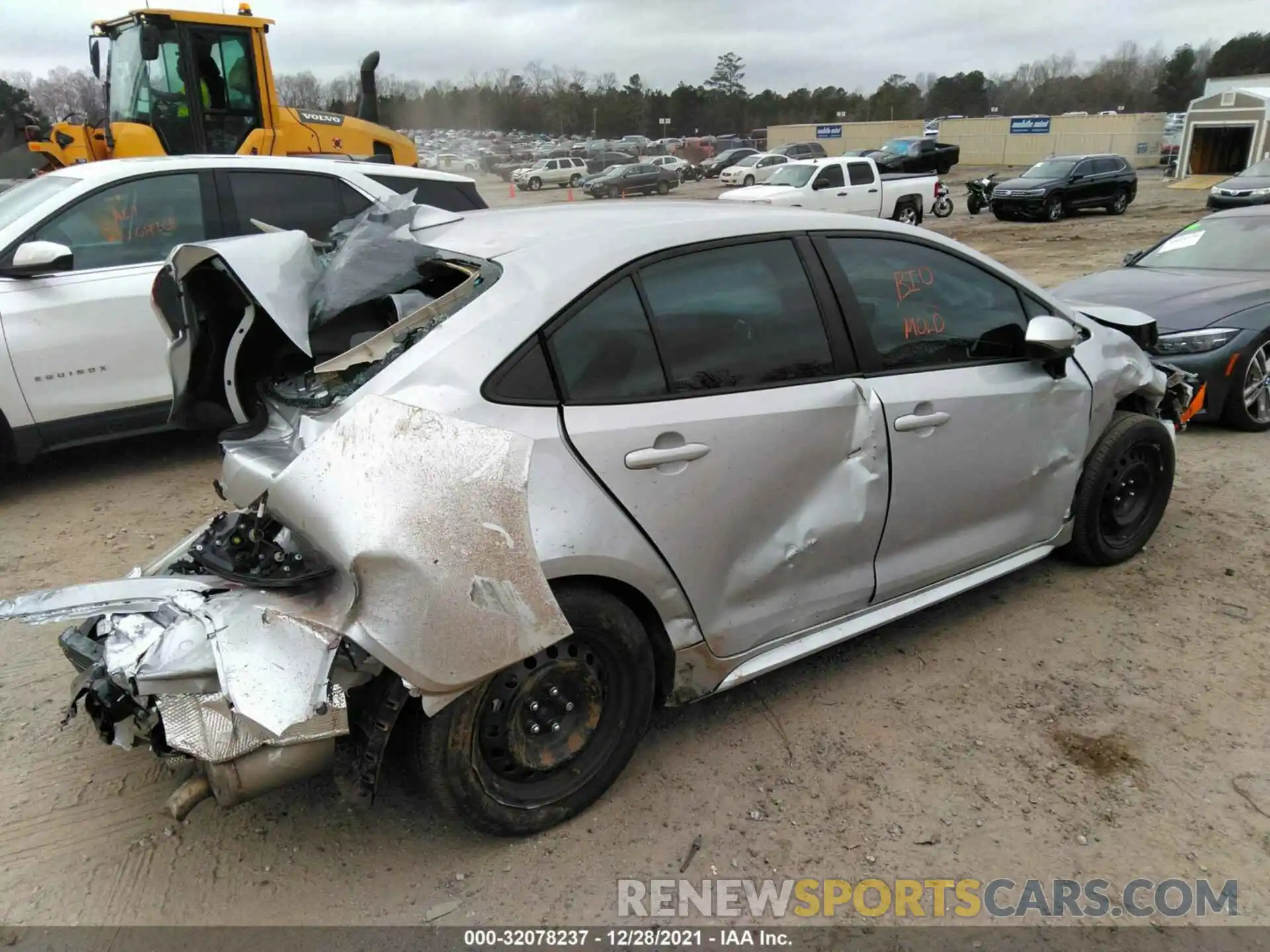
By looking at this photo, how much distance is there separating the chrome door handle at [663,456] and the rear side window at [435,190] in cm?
421

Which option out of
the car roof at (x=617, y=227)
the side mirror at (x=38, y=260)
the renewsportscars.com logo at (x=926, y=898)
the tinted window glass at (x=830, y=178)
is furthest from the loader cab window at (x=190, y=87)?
the tinted window glass at (x=830, y=178)

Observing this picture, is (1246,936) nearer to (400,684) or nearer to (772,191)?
(400,684)

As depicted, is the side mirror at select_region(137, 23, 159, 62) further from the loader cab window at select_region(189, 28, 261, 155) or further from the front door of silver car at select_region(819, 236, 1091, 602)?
the front door of silver car at select_region(819, 236, 1091, 602)

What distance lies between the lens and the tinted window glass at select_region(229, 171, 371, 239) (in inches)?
220

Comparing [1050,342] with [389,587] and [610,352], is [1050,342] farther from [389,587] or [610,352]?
[389,587]

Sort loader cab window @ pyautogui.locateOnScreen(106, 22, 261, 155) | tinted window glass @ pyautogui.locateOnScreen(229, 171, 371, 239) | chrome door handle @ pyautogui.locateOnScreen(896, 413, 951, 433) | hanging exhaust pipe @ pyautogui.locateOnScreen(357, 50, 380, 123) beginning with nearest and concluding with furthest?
1. chrome door handle @ pyautogui.locateOnScreen(896, 413, 951, 433)
2. tinted window glass @ pyautogui.locateOnScreen(229, 171, 371, 239)
3. loader cab window @ pyautogui.locateOnScreen(106, 22, 261, 155)
4. hanging exhaust pipe @ pyautogui.locateOnScreen(357, 50, 380, 123)

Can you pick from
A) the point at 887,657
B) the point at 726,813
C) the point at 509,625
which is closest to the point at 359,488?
the point at 509,625

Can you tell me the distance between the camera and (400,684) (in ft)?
7.39

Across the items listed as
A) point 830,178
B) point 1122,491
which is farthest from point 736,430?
point 830,178

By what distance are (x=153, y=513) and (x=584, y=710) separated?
11.2 feet

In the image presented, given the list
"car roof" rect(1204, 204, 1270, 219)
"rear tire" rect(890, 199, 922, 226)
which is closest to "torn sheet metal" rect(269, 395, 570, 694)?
"car roof" rect(1204, 204, 1270, 219)

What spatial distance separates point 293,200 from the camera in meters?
5.76

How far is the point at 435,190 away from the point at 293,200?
106 centimetres

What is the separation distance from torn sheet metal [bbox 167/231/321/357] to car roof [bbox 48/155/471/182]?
2845mm
